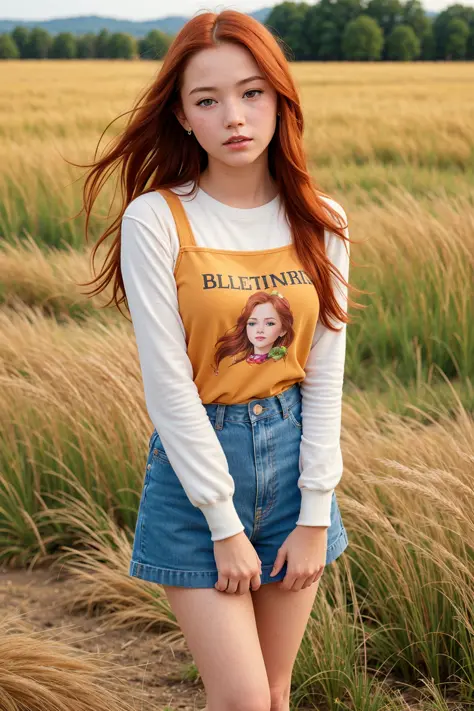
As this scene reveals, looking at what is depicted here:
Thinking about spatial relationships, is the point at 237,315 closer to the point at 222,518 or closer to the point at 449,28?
the point at 222,518

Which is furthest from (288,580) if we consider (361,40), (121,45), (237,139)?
(121,45)

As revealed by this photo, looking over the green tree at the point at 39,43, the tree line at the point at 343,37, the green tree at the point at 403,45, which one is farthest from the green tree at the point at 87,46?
the green tree at the point at 403,45

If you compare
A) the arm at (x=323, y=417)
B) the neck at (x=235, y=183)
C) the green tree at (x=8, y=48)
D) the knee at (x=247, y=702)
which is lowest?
the green tree at (x=8, y=48)

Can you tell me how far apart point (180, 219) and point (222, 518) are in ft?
1.59

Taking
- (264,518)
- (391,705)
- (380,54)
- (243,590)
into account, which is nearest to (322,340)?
(264,518)

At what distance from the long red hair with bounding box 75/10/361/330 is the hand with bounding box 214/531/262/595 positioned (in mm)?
415

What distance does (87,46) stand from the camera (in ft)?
279

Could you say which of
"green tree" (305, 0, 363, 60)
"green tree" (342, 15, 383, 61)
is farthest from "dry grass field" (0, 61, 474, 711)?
"green tree" (305, 0, 363, 60)

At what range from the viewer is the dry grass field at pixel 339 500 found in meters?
2.04

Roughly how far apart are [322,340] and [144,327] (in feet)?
1.11

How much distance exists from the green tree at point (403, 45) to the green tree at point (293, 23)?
7.40 metres

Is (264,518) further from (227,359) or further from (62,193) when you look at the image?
(62,193)

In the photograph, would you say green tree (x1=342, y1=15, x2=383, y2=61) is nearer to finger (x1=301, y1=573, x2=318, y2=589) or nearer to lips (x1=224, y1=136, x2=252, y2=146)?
lips (x1=224, y1=136, x2=252, y2=146)

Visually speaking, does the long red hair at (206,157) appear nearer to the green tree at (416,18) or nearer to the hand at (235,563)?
the hand at (235,563)
